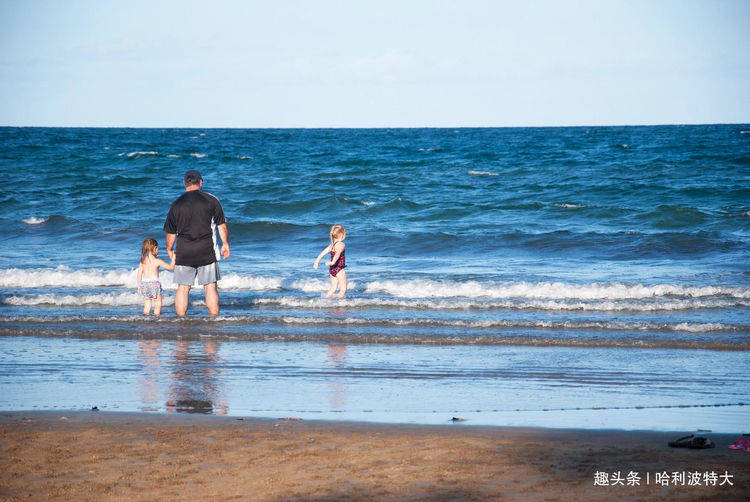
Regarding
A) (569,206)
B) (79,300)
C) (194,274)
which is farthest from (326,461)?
(569,206)

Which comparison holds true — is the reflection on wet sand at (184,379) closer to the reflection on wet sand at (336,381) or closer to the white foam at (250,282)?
the reflection on wet sand at (336,381)

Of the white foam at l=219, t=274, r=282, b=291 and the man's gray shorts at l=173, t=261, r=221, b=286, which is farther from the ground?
the man's gray shorts at l=173, t=261, r=221, b=286

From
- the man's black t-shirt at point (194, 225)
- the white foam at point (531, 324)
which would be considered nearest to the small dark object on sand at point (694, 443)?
the white foam at point (531, 324)

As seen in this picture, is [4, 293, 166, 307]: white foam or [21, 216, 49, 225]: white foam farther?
[21, 216, 49, 225]: white foam

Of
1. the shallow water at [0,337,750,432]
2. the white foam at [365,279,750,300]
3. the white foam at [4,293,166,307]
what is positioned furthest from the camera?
the white foam at [365,279,750,300]

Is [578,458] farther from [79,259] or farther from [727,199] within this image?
[727,199]

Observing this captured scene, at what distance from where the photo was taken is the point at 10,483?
3.94 m

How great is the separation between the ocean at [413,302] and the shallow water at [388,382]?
32mm

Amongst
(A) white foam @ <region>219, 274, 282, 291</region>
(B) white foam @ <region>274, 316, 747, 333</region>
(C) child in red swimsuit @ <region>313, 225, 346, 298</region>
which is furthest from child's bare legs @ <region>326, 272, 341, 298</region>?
(B) white foam @ <region>274, 316, 747, 333</region>

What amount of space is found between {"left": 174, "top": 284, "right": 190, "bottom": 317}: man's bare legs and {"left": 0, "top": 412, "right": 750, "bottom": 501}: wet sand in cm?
420

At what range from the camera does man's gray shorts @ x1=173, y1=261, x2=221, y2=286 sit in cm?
912

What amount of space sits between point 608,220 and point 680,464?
48.1 ft

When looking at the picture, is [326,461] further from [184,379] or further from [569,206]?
[569,206]

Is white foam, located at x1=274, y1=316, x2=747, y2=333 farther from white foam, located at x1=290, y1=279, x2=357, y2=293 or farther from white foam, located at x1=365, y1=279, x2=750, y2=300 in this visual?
white foam, located at x1=290, y1=279, x2=357, y2=293
